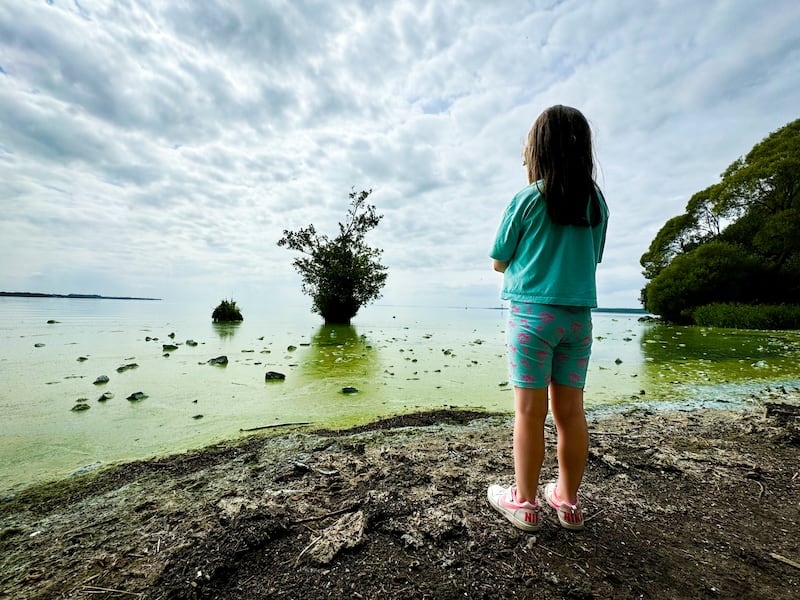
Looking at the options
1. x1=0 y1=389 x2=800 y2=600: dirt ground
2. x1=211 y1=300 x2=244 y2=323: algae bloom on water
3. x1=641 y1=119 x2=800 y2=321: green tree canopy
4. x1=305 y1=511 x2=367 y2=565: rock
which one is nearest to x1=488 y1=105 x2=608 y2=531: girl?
x1=0 y1=389 x2=800 y2=600: dirt ground

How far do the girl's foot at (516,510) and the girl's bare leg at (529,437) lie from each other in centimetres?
3

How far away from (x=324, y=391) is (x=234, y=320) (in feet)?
55.7

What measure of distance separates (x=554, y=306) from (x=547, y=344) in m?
0.18

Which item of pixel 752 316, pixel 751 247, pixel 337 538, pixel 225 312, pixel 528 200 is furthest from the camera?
pixel 751 247

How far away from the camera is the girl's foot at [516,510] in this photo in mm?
1655

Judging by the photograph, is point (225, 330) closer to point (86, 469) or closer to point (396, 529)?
point (86, 469)

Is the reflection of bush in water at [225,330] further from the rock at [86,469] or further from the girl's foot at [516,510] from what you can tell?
the girl's foot at [516,510]

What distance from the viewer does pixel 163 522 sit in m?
1.72

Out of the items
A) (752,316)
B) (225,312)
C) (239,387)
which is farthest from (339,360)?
(752,316)

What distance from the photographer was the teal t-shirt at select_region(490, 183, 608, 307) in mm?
1719

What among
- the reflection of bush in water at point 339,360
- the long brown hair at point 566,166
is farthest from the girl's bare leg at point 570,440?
the reflection of bush in water at point 339,360

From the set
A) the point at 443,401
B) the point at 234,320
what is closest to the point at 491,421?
the point at 443,401

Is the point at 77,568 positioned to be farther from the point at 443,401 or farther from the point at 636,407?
the point at 636,407

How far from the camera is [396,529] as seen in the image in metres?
1.64
